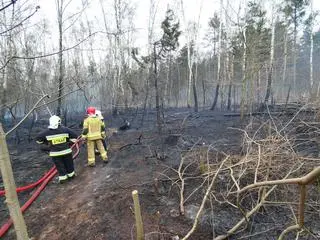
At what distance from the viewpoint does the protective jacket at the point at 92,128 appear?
721 centimetres

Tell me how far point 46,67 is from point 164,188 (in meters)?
16.5

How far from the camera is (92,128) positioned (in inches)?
286

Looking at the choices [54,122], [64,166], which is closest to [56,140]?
[54,122]

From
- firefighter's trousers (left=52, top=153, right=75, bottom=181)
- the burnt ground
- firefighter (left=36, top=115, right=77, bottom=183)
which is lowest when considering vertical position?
the burnt ground

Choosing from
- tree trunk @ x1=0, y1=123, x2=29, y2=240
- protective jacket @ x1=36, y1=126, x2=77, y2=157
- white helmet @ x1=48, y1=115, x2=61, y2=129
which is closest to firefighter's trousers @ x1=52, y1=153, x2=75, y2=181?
protective jacket @ x1=36, y1=126, x2=77, y2=157

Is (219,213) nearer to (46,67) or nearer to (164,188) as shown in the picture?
(164,188)

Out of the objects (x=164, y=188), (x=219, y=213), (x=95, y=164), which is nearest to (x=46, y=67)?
(x=95, y=164)

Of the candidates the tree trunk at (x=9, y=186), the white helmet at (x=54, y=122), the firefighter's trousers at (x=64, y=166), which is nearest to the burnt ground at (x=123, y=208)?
the firefighter's trousers at (x=64, y=166)

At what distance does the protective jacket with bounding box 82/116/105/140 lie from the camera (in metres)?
7.21

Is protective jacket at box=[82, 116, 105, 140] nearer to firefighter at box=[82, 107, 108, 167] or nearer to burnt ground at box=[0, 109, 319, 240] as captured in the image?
firefighter at box=[82, 107, 108, 167]

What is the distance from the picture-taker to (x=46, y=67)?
19172mm

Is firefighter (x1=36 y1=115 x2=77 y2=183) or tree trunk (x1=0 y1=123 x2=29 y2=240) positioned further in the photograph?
firefighter (x1=36 y1=115 x2=77 y2=183)

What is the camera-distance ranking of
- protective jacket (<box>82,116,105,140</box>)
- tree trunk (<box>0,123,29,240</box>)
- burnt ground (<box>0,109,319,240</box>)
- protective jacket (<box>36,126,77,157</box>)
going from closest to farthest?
tree trunk (<box>0,123,29,240</box>), burnt ground (<box>0,109,319,240</box>), protective jacket (<box>36,126,77,157</box>), protective jacket (<box>82,116,105,140</box>)

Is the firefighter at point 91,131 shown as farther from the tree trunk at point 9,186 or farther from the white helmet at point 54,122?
the tree trunk at point 9,186
